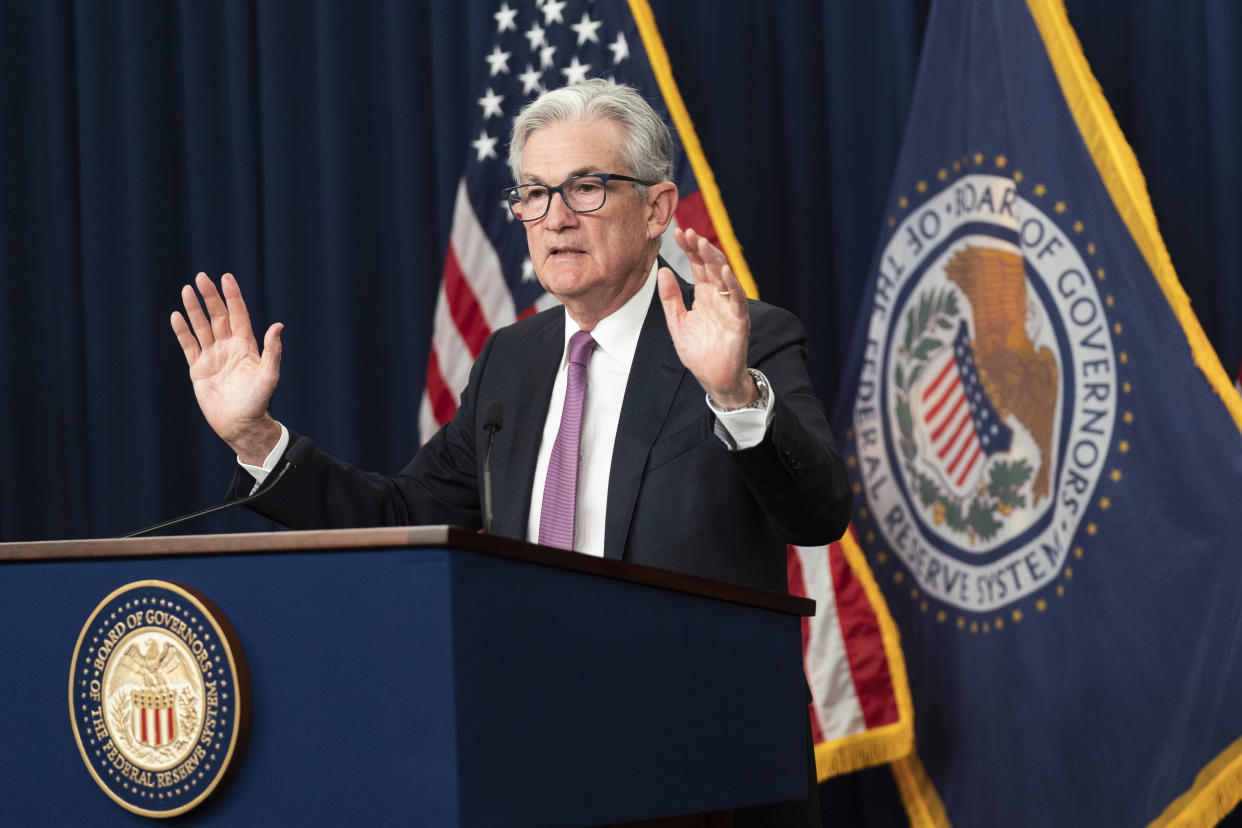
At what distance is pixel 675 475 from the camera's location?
1.76 meters

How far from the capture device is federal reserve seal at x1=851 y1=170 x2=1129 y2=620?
2600 millimetres

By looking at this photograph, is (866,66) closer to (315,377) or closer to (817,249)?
(817,249)

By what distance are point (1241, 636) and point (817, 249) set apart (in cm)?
146

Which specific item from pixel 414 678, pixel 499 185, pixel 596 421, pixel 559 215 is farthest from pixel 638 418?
pixel 499 185

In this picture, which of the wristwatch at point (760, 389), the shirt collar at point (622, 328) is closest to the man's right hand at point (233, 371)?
the shirt collar at point (622, 328)

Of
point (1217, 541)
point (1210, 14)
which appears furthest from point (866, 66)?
point (1217, 541)

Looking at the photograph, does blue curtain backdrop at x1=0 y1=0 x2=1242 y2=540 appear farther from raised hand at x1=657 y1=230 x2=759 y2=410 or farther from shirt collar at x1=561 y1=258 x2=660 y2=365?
raised hand at x1=657 y1=230 x2=759 y2=410

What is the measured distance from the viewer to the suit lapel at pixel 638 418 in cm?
175

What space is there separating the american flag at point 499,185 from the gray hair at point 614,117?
1250 millimetres

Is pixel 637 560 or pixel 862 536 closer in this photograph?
pixel 637 560

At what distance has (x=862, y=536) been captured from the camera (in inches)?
117

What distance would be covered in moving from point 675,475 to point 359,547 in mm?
671

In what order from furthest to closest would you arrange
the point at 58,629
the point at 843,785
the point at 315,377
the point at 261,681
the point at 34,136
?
the point at 34,136 < the point at 315,377 < the point at 843,785 < the point at 58,629 < the point at 261,681

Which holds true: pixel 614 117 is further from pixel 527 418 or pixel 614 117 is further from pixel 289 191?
pixel 289 191
